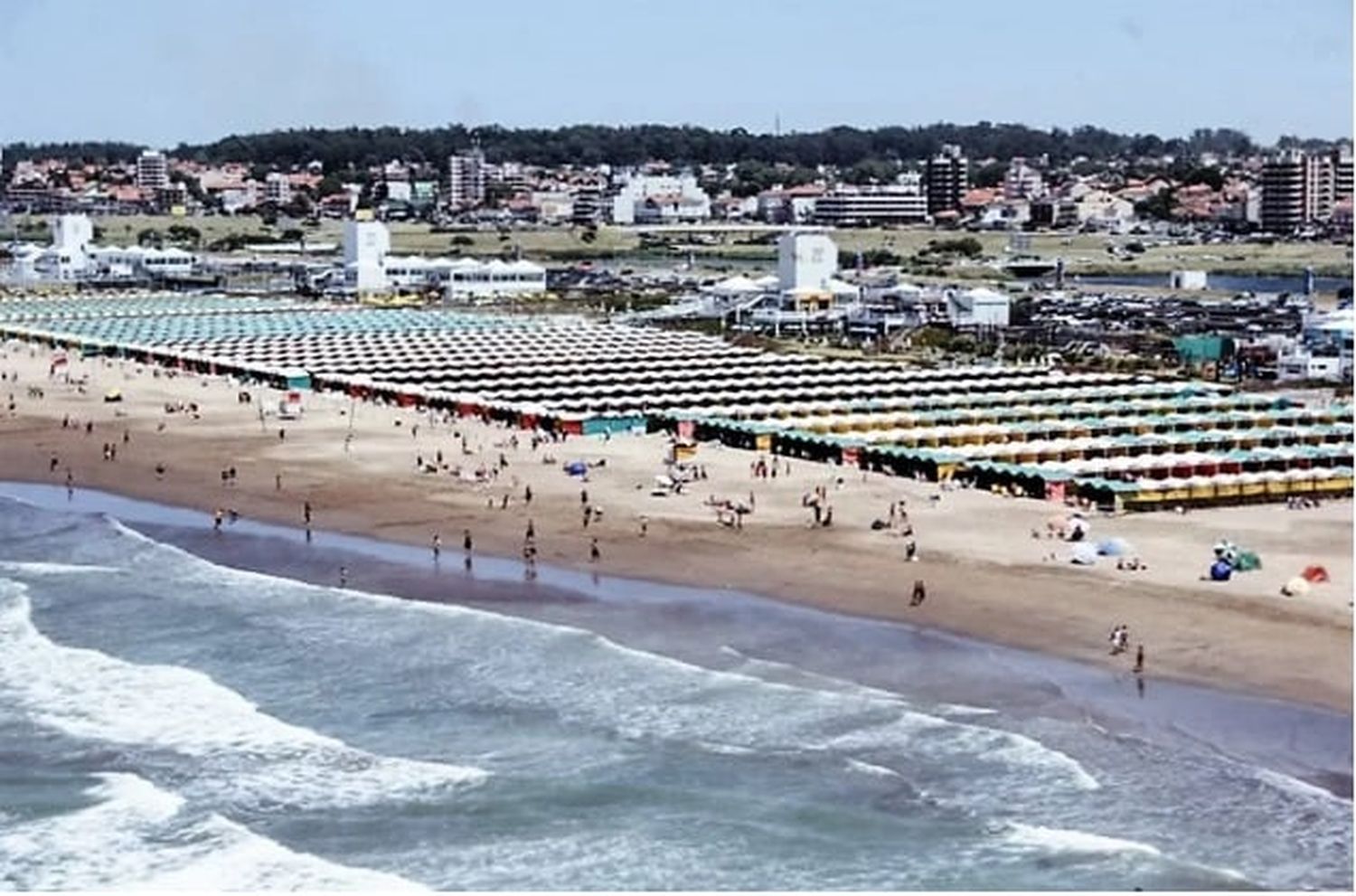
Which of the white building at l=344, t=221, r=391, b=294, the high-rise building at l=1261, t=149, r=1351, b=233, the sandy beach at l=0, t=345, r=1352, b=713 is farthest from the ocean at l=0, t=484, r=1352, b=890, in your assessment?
the high-rise building at l=1261, t=149, r=1351, b=233

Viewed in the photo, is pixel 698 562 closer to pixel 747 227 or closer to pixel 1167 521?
pixel 1167 521

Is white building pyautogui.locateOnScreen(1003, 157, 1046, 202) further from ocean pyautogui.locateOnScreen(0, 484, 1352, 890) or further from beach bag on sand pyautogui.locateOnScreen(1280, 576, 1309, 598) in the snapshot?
ocean pyautogui.locateOnScreen(0, 484, 1352, 890)

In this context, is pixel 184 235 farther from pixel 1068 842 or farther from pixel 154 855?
pixel 1068 842

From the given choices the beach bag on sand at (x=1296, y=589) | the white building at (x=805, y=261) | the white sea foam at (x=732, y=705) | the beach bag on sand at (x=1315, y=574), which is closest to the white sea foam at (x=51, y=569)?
the white sea foam at (x=732, y=705)

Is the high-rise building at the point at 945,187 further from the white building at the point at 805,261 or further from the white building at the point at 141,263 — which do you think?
the white building at the point at 805,261

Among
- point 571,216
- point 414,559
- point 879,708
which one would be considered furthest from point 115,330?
point 571,216
